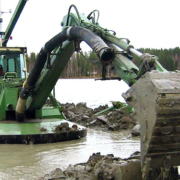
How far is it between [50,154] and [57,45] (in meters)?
2.43

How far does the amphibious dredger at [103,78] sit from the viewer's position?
4816 millimetres

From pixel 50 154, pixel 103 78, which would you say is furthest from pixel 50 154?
pixel 103 78

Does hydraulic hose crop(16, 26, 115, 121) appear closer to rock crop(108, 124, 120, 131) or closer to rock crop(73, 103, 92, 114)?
rock crop(108, 124, 120, 131)

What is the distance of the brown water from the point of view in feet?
23.3

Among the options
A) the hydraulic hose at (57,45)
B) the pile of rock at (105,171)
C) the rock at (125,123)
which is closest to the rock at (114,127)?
the rock at (125,123)

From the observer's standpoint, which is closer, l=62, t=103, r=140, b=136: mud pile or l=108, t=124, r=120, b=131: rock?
l=108, t=124, r=120, b=131: rock

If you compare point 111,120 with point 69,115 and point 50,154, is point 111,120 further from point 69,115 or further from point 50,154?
point 50,154

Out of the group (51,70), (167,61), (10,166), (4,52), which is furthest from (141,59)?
(167,61)

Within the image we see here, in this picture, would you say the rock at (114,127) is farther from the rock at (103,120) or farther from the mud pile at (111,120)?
the rock at (103,120)

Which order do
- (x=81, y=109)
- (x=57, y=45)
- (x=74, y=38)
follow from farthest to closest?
(x=81, y=109) → (x=57, y=45) → (x=74, y=38)

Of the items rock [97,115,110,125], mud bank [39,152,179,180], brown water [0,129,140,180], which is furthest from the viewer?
rock [97,115,110,125]

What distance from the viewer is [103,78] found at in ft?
23.5

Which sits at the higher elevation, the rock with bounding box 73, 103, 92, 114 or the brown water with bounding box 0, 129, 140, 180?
the rock with bounding box 73, 103, 92, 114

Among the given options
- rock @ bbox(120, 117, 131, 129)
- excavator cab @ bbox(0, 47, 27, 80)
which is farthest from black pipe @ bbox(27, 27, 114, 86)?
rock @ bbox(120, 117, 131, 129)
